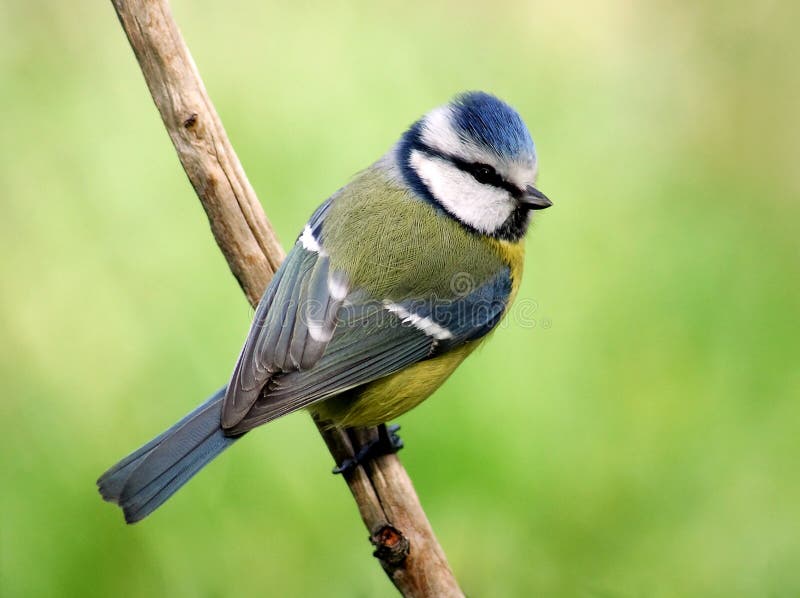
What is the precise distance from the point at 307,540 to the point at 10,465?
771 millimetres

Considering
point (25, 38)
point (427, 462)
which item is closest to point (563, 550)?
point (427, 462)

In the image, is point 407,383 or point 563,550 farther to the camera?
point 563,550

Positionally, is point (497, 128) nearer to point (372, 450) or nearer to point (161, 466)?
point (372, 450)

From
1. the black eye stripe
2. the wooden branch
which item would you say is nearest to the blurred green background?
the wooden branch

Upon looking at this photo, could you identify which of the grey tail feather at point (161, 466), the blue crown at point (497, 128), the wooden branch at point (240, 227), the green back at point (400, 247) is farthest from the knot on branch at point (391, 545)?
the blue crown at point (497, 128)

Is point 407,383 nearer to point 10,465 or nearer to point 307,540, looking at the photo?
point 307,540

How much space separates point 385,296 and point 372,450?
34 cm

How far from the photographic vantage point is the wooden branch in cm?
180

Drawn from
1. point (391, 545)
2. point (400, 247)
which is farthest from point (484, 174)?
point (391, 545)

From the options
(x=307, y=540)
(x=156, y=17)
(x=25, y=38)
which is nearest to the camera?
(x=156, y=17)

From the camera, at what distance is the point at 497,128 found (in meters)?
1.87

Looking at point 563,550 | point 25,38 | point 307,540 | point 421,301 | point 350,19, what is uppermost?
point 25,38

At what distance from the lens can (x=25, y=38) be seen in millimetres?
2969

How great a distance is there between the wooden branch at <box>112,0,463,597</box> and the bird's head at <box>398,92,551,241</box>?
14.4 inches
